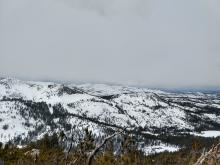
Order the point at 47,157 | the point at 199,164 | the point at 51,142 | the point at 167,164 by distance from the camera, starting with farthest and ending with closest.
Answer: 1. the point at 167,164
2. the point at 51,142
3. the point at 47,157
4. the point at 199,164

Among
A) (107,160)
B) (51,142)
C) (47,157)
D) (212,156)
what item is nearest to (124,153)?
(107,160)

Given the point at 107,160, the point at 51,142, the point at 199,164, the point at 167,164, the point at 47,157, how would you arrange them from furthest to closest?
1. the point at 167,164
2. the point at 51,142
3. the point at 47,157
4. the point at 107,160
5. the point at 199,164

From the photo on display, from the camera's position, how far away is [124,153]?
90.7 m

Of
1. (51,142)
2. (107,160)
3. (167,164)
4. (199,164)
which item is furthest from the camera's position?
(167,164)

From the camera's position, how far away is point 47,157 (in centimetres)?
8619

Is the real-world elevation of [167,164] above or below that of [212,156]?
below

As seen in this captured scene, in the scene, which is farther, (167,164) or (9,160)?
(167,164)

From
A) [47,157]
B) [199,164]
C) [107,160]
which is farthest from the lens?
[47,157]

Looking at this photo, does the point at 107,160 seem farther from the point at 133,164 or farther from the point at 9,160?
the point at 9,160

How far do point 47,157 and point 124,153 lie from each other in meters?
17.3

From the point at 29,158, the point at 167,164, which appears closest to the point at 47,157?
the point at 29,158

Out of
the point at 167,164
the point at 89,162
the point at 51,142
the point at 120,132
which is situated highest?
the point at 120,132

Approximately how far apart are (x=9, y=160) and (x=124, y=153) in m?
25.3

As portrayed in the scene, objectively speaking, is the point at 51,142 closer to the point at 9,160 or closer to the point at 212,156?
the point at 9,160
